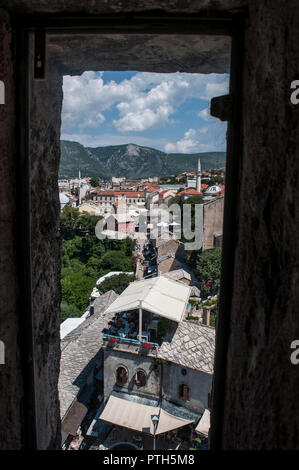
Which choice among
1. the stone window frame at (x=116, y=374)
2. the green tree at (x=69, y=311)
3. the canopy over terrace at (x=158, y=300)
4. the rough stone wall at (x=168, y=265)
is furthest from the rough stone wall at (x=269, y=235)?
the green tree at (x=69, y=311)

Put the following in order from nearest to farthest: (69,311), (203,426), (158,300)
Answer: (203,426) → (158,300) → (69,311)

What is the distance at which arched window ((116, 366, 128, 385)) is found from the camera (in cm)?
852

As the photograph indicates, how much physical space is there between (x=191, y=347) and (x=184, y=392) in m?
1.10

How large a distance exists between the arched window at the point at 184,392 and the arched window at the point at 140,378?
3.16 ft

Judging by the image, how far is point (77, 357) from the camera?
10633mm

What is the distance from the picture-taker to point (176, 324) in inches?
348

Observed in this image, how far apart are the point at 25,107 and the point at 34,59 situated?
18 centimetres

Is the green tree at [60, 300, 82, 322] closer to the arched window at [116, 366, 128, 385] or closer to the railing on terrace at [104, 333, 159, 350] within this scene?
the arched window at [116, 366, 128, 385]

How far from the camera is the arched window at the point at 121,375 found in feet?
28.0

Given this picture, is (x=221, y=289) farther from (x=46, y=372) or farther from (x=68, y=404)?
(x=68, y=404)

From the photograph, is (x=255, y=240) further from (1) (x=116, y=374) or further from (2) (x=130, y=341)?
(1) (x=116, y=374)

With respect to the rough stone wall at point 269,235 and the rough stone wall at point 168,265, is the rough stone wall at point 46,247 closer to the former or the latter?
the rough stone wall at point 269,235

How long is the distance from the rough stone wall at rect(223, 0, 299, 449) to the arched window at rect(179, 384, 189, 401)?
25.2 feet

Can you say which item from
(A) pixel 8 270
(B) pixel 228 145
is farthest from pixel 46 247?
(B) pixel 228 145
